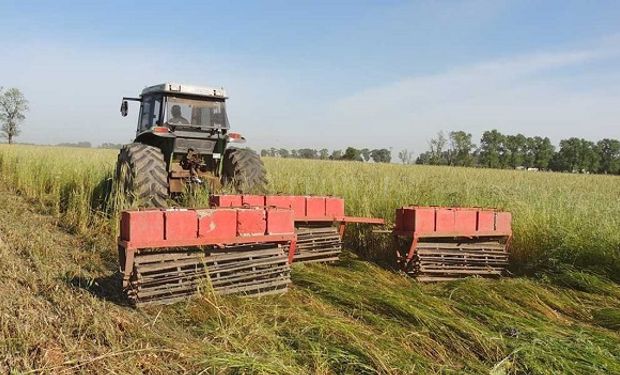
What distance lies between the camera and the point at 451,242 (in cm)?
504

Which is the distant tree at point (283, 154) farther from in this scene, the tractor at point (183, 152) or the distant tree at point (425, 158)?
the tractor at point (183, 152)

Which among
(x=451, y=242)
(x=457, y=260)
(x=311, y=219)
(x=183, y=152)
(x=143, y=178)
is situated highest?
(x=183, y=152)

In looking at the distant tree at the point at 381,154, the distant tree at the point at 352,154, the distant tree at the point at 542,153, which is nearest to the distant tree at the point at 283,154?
the distant tree at the point at 352,154

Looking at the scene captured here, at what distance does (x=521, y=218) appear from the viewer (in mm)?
5703

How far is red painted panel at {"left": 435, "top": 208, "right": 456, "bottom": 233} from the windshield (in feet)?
12.0

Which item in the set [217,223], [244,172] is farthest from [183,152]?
[217,223]

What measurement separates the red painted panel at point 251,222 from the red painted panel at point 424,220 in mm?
1555

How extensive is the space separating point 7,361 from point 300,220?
3081 mm

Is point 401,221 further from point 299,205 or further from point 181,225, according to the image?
point 181,225

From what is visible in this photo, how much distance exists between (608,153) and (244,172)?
238ft

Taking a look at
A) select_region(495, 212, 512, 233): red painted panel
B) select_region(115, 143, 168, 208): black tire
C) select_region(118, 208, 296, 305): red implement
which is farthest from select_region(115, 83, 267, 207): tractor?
select_region(495, 212, 512, 233): red painted panel

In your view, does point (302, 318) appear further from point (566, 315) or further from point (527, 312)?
point (566, 315)

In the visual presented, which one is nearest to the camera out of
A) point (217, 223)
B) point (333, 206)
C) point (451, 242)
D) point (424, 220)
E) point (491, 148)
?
point (217, 223)

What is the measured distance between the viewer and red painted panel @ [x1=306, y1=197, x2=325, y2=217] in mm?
5211
